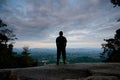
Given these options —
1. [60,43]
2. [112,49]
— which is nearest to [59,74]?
[60,43]

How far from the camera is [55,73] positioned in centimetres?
A: 1534

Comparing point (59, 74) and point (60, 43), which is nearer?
point (59, 74)

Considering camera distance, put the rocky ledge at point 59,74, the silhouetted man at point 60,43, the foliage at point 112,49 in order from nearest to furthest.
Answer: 1. the rocky ledge at point 59,74
2. the silhouetted man at point 60,43
3. the foliage at point 112,49

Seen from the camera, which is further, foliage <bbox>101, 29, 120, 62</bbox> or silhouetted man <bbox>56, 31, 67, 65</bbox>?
foliage <bbox>101, 29, 120, 62</bbox>

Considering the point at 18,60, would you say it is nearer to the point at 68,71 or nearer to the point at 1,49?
→ the point at 1,49

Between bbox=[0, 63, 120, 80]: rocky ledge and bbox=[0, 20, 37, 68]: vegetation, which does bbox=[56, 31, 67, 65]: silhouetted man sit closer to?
bbox=[0, 63, 120, 80]: rocky ledge

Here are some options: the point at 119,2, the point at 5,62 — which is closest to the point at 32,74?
the point at 119,2

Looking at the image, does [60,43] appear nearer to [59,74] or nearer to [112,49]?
[59,74]

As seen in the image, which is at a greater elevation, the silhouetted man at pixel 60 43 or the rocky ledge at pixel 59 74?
the silhouetted man at pixel 60 43

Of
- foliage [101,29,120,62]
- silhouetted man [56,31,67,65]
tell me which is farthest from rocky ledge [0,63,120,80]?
foliage [101,29,120,62]

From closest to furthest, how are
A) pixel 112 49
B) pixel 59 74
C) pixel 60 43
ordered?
pixel 59 74 → pixel 60 43 → pixel 112 49

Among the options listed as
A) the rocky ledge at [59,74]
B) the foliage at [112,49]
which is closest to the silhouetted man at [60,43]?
the rocky ledge at [59,74]

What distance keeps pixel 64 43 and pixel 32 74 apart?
4129 mm

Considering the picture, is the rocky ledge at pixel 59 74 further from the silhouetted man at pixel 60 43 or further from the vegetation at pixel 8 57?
the vegetation at pixel 8 57
